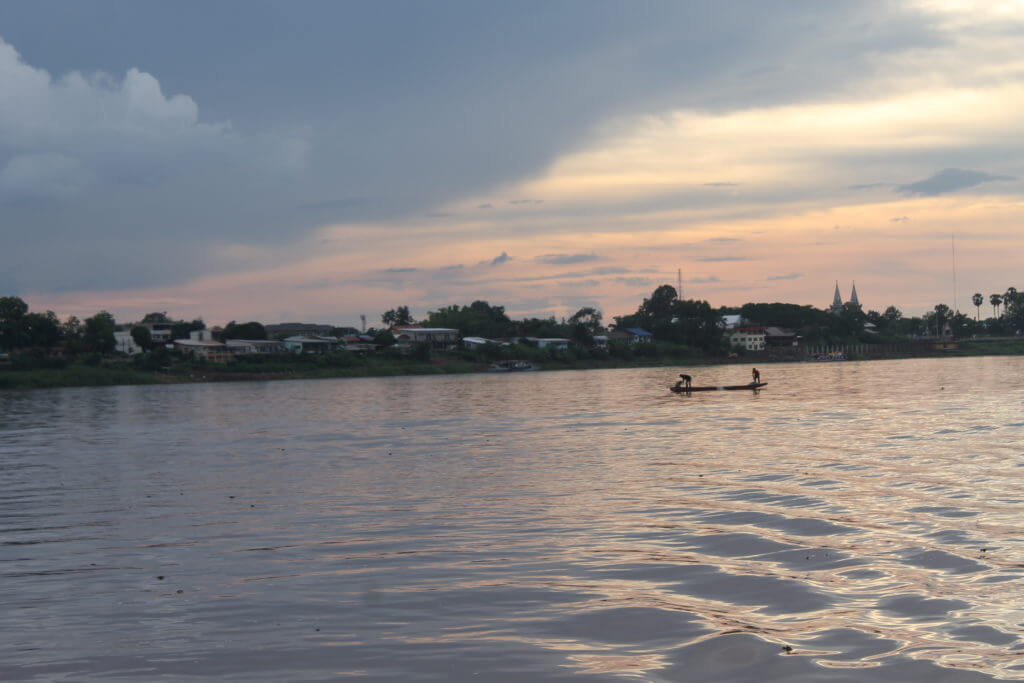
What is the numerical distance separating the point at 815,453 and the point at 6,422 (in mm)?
36470

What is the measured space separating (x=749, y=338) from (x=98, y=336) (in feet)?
364

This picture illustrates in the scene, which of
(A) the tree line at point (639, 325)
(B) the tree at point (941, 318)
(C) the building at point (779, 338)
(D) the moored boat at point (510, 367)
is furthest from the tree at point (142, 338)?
(B) the tree at point (941, 318)

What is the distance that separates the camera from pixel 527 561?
10203 millimetres

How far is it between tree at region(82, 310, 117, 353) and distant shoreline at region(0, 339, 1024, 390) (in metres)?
11.7

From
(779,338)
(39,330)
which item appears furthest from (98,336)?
(779,338)

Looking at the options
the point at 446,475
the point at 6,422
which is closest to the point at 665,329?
the point at 6,422

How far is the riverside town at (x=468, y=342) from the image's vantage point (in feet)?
298

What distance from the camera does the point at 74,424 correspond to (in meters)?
36.6

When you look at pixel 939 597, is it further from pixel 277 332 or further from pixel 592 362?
pixel 277 332

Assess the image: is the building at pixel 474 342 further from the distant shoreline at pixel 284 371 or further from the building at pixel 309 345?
the building at pixel 309 345

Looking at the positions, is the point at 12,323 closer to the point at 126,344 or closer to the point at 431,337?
the point at 126,344

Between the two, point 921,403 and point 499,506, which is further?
point 921,403

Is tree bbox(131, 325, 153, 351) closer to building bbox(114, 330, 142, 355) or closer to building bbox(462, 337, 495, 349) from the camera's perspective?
building bbox(114, 330, 142, 355)

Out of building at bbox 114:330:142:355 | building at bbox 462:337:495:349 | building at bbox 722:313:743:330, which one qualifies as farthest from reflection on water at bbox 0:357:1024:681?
building at bbox 722:313:743:330
